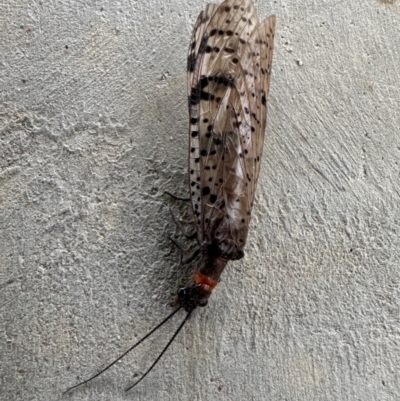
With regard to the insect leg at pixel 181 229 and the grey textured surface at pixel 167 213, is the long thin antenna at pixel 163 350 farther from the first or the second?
the insect leg at pixel 181 229

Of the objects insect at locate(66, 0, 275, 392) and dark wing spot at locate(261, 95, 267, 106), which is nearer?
insect at locate(66, 0, 275, 392)

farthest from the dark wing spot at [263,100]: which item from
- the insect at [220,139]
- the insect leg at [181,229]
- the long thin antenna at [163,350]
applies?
the long thin antenna at [163,350]

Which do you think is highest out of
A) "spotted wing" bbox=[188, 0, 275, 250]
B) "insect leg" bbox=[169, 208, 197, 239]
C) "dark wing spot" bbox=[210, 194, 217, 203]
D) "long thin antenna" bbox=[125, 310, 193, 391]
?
"spotted wing" bbox=[188, 0, 275, 250]

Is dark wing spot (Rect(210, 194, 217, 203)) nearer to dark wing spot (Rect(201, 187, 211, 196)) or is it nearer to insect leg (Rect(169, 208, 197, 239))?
dark wing spot (Rect(201, 187, 211, 196))

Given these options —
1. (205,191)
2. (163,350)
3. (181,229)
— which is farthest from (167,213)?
(163,350)

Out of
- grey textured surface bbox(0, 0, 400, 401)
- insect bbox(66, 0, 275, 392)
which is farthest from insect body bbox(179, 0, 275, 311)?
grey textured surface bbox(0, 0, 400, 401)

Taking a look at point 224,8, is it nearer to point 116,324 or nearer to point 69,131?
point 69,131

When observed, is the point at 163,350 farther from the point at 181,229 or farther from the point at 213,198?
the point at 213,198
